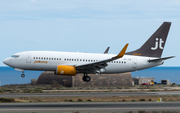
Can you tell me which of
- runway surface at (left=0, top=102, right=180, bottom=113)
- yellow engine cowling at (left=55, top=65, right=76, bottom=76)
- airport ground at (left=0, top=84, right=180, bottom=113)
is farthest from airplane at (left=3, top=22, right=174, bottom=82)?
runway surface at (left=0, top=102, right=180, bottom=113)

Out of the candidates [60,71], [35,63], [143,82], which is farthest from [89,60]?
[143,82]

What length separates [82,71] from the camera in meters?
48.3

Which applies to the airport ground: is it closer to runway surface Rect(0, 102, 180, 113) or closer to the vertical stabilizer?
runway surface Rect(0, 102, 180, 113)

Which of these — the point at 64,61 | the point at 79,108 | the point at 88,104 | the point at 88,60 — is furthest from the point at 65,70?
the point at 79,108

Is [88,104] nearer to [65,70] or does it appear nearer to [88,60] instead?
[65,70]

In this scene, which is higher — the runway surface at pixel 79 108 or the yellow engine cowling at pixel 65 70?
the yellow engine cowling at pixel 65 70

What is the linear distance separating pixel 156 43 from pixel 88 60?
14.4 m

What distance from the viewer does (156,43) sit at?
5428 centimetres

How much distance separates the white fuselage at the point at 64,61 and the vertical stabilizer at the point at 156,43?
2114mm

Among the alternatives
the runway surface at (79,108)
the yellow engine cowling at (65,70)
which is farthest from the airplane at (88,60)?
the runway surface at (79,108)

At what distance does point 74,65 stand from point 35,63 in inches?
251

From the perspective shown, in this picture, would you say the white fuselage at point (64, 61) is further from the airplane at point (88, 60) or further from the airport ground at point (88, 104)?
the airport ground at point (88, 104)

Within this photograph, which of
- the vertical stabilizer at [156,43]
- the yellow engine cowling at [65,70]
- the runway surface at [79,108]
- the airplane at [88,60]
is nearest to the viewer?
the runway surface at [79,108]

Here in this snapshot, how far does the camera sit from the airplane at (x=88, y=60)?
45.8 m
